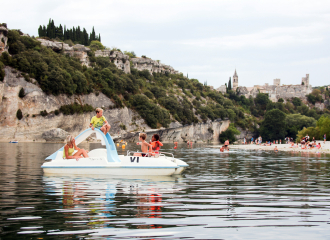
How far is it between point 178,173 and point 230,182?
3571mm

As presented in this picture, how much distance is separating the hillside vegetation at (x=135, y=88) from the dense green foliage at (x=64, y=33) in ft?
81.3

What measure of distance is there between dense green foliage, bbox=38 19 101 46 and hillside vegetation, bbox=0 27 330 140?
2479 cm

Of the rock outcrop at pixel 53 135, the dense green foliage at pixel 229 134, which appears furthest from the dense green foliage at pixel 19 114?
the dense green foliage at pixel 229 134

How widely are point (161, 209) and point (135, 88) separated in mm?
104241

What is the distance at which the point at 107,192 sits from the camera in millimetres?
11180

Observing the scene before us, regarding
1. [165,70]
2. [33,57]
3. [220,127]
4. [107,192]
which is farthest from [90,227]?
[165,70]

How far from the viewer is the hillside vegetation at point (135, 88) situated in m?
76.8

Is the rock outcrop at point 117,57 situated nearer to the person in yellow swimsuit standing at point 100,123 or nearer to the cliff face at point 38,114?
the cliff face at point 38,114

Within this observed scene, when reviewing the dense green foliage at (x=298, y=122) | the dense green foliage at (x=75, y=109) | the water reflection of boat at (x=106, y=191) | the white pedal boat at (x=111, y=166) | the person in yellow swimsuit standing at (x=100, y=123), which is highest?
the dense green foliage at (x=75, y=109)

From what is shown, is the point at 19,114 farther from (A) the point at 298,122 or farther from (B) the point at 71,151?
(A) the point at 298,122

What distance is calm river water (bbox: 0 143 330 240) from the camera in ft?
21.2

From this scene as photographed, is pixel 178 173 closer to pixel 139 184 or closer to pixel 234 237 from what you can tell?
pixel 139 184

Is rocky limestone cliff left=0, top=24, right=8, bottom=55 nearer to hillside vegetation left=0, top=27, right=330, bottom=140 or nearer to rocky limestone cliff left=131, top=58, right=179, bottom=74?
hillside vegetation left=0, top=27, right=330, bottom=140

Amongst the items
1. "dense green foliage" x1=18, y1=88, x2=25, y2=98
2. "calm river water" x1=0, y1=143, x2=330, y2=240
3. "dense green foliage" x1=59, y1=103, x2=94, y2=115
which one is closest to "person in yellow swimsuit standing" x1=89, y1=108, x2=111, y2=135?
"calm river water" x1=0, y1=143, x2=330, y2=240
